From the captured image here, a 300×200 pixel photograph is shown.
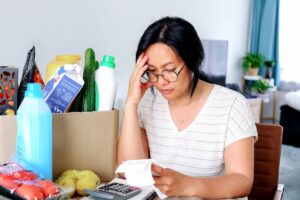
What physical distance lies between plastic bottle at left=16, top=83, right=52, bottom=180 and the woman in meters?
0.33

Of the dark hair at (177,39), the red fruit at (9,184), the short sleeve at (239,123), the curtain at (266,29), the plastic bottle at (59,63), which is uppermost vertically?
the curtain at (266,29)

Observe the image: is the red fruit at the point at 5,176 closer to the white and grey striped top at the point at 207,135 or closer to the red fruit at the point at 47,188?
the red fruit at the point at 47,188

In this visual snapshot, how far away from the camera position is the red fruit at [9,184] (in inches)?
25.3

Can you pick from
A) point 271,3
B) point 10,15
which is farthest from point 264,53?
point 10,15

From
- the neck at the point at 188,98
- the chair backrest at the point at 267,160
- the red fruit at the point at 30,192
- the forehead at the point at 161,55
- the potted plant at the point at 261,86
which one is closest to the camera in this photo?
the red fruit at the point at 30,192

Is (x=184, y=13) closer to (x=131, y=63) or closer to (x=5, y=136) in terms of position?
(x=131, y=63)

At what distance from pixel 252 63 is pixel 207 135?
3826 mm

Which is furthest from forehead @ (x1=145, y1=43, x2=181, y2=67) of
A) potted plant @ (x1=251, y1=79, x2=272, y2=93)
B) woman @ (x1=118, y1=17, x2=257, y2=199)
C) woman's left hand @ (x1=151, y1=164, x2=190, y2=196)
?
potted plant @ (x1=251, y1=79, x2=272, y2=93)

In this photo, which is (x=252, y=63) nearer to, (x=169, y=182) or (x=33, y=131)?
(x=169, y=182)

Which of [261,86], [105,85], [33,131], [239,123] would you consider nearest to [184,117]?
[239,123]

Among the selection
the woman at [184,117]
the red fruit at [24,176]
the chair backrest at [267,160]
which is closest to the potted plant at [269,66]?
the chair backrest at [267,160]

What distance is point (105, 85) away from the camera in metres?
0.86

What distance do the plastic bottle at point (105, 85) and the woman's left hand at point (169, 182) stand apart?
0.20 m

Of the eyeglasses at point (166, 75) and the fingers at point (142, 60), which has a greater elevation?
the fingers at point (142, 60)
